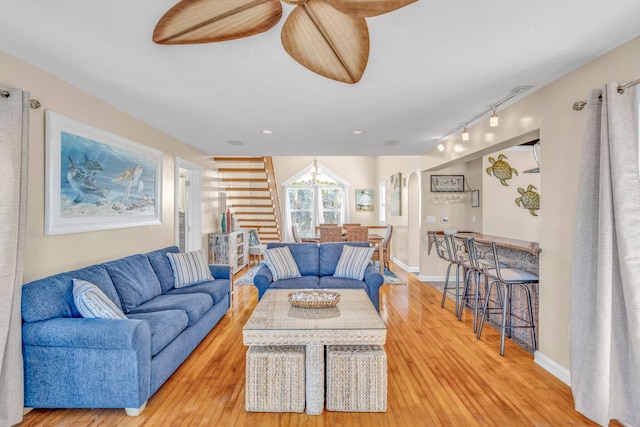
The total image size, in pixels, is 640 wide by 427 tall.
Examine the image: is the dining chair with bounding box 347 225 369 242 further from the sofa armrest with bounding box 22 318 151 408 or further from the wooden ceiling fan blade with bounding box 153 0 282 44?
the wooden ceiling fan blade with bounding box 153 0 282 44

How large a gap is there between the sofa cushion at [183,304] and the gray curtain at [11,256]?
3.06 feet

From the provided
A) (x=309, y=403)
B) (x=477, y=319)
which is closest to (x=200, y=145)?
(x=309, y=403)

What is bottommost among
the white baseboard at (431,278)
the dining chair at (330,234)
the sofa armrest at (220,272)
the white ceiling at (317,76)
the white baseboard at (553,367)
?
the white baseboard at (553,367)

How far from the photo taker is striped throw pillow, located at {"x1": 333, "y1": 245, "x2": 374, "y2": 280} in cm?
431

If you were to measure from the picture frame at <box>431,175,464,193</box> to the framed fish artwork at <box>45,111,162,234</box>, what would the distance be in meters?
4.64

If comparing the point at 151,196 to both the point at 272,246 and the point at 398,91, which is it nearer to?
the point at 272,246

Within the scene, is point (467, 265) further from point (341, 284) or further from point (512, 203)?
point (512, 203)

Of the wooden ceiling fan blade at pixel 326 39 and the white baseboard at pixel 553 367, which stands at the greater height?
the wooden ceiling fan blade at pixel 326 39

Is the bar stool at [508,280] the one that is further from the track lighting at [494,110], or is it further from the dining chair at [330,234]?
the dining chair at [330,234]

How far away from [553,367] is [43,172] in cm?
428

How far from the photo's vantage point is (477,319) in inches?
158

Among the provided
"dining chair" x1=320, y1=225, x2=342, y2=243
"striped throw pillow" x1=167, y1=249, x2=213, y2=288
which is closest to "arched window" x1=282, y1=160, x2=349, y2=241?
"dining chair" x1=320, y1=225, x2=342, y2=243

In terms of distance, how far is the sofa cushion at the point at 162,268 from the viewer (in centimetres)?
369

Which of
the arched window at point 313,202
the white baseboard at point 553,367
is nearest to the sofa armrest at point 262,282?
the white baseboard at point 553,367
